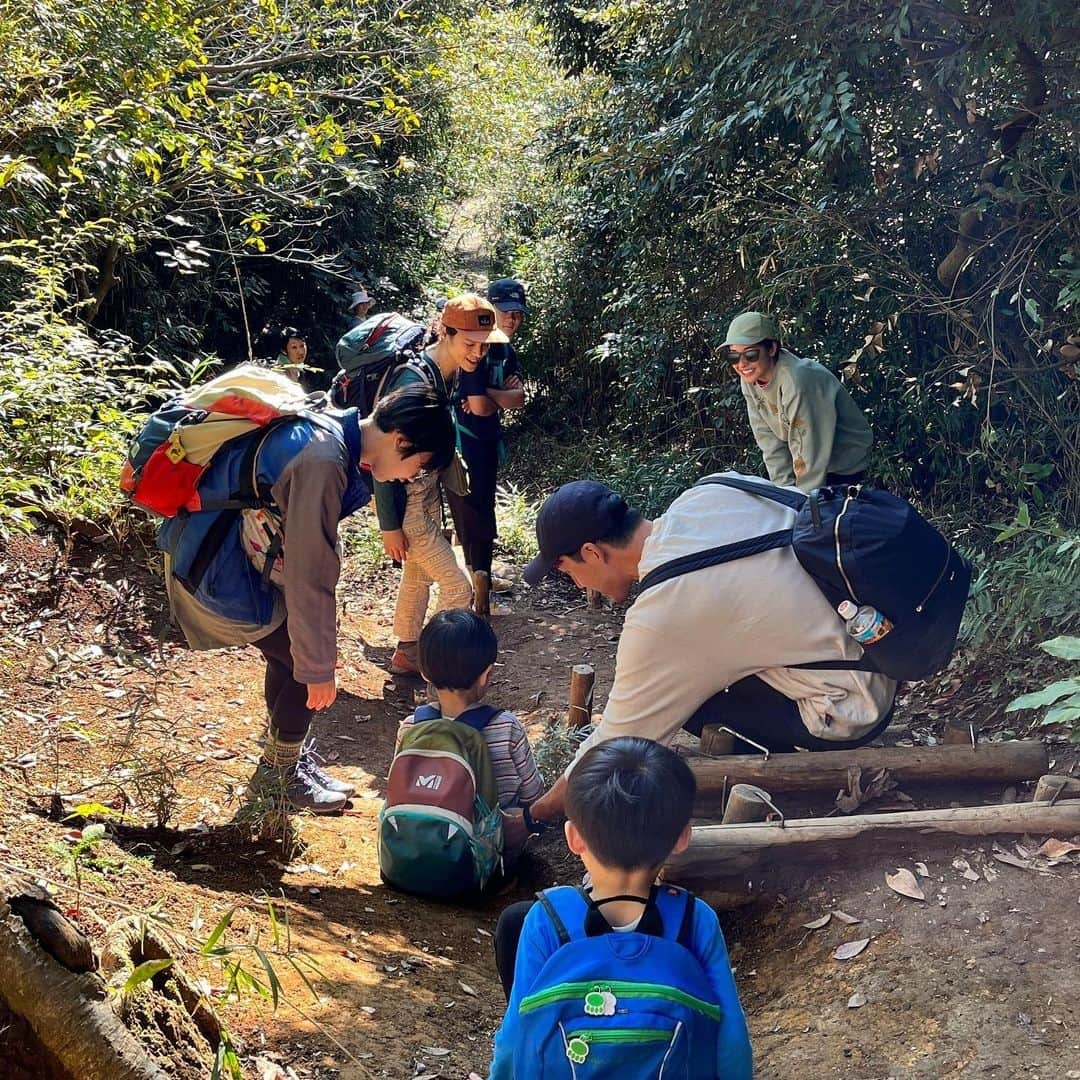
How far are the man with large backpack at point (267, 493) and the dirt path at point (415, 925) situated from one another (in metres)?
0.44

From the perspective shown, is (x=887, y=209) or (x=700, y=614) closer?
(x=700, y=614)

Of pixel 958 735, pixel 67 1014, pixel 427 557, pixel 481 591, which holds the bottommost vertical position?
pixel 481 591

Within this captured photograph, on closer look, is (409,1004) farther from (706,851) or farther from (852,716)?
(852,716)

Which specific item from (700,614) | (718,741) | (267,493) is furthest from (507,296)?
(700,614)

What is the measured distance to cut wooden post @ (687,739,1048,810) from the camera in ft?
11.4

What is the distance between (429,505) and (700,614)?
9.31 feet

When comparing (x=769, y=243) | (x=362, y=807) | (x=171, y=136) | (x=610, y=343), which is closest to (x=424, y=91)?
(x=610, y=343)

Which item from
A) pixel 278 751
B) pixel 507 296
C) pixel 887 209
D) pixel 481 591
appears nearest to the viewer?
pixel 278 751

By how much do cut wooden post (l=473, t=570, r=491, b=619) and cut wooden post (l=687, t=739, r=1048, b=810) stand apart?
3.48 m

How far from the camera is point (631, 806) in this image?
1.93m

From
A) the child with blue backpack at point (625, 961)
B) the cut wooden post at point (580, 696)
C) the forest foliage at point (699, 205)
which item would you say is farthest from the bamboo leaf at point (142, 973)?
the forest foliage at point (699, 205)

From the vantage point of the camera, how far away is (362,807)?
4.46 meters

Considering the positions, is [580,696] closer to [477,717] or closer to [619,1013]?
[477,717]

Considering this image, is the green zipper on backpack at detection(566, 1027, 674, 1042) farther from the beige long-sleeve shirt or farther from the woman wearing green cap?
the woman wearing green cap
